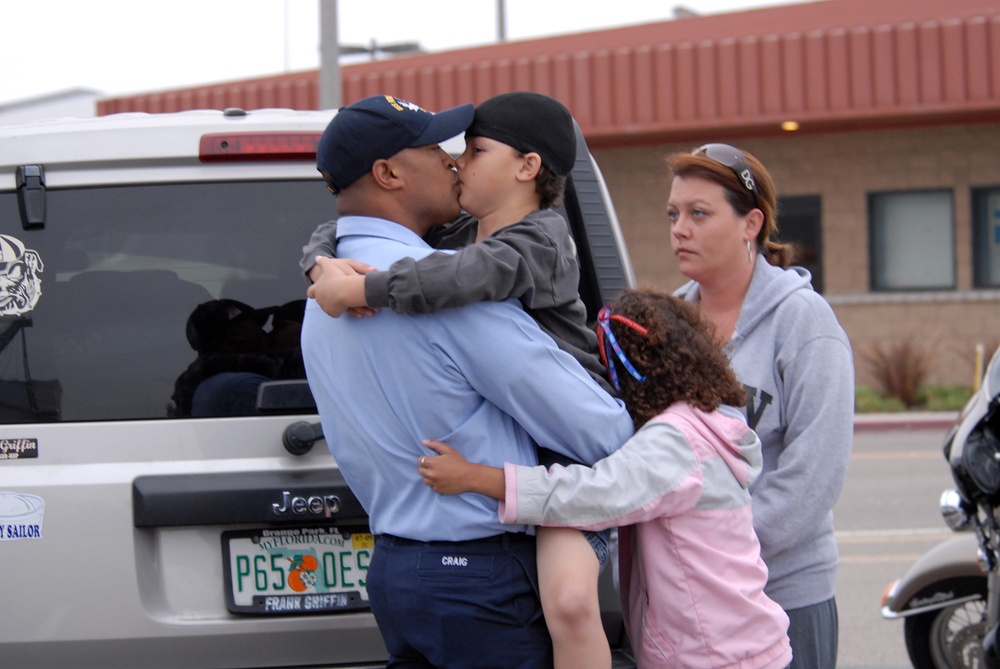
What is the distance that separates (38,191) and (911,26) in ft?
48.3

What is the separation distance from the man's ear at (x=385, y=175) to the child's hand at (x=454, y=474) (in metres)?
0.54

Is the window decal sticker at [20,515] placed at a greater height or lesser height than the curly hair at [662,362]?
lesser

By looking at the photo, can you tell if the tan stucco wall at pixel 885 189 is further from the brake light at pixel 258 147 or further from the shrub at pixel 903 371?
the brake light at pixel 258 147

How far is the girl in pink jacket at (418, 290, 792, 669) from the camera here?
2191 millimetres

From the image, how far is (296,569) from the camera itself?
9.34ft

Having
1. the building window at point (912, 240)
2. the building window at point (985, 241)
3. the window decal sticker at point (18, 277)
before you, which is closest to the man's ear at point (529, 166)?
the window decal sticker at point (18, 277)

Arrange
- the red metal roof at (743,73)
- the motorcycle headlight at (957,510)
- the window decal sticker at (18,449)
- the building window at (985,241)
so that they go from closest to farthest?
the window decal sticker at (18,449) < the motorcycle headlight at (957,510) < the red metal roof at (743,73) < the building window at (985,241)

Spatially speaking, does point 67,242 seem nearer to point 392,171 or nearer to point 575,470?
point 392,171

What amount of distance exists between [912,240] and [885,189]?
896 mm

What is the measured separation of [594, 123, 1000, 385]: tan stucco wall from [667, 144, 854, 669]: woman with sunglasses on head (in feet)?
46.9

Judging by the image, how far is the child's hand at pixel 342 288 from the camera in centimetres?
218

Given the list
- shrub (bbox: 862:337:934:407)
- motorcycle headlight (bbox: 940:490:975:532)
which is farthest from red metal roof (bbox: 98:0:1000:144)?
motorcycle headlight (bbox: 940:490:975:532)

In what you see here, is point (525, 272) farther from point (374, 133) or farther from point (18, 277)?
point (18, 277)

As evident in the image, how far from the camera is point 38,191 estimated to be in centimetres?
288
